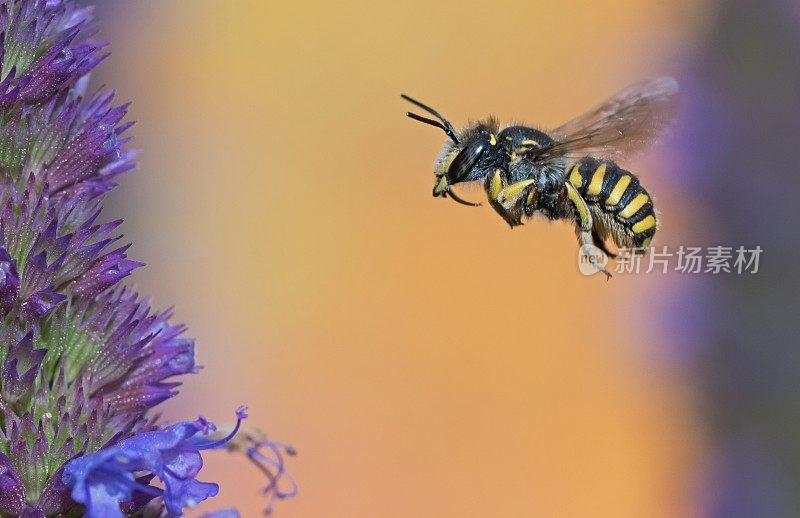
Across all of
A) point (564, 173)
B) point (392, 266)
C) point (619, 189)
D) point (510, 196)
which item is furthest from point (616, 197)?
point (392, 266)

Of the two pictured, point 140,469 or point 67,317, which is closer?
point 140,469

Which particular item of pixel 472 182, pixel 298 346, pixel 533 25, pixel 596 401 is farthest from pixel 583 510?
pixel 472 182

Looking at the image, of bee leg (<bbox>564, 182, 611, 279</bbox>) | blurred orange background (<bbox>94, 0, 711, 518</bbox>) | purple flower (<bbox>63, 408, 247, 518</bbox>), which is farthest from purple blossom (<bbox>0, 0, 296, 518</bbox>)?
blurred orange background (<bbox>94, 0, 711, 518</bbox>)

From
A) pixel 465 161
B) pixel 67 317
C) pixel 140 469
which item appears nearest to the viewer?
pixel 140 469

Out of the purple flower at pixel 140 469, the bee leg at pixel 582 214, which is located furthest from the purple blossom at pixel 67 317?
the bee leg at pixel 582 214

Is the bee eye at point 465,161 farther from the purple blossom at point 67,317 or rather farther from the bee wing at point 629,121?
the purple blossom at point 67,317

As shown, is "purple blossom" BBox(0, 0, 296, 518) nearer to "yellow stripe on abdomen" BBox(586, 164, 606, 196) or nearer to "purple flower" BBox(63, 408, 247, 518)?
"purple flower" BBox(63, 408, 247, 518)

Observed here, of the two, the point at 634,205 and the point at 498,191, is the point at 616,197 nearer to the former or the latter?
the point at 634,205

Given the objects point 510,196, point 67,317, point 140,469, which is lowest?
point 140,469

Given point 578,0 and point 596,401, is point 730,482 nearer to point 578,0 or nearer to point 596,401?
point 596,401
